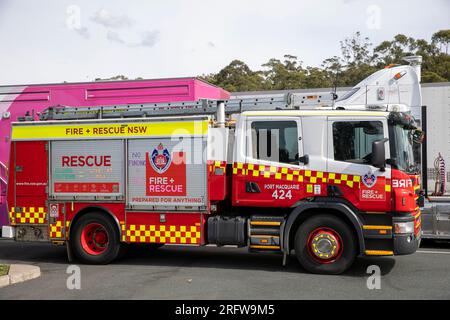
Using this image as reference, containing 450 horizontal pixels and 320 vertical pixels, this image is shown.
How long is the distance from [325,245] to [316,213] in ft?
1.67

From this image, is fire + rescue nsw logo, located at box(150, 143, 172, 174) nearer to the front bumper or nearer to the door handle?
the door handle

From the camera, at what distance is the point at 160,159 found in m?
8.96

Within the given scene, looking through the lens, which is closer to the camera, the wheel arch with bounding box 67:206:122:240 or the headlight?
the headlight

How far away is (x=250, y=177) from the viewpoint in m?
8.53

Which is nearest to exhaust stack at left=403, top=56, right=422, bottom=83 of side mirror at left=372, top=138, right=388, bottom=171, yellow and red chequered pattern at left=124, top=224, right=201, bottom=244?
side mirror at left=372, top=138, right=388, bottom=171

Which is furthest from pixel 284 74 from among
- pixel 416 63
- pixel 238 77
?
pixel 416 63

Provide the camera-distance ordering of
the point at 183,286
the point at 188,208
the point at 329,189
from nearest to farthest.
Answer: the point at 183,286 → the point at 329,189 → the point at 188,208

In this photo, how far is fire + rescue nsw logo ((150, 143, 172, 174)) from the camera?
891 centimetres

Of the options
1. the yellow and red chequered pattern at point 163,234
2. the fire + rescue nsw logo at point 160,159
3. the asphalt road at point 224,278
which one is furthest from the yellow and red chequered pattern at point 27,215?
the fire + rescue nsw logo at point 160,159

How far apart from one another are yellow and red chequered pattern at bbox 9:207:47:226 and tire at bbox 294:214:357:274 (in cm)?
456

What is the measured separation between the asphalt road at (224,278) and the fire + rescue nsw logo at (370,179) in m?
1.41

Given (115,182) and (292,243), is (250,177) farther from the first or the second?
(115,182)
